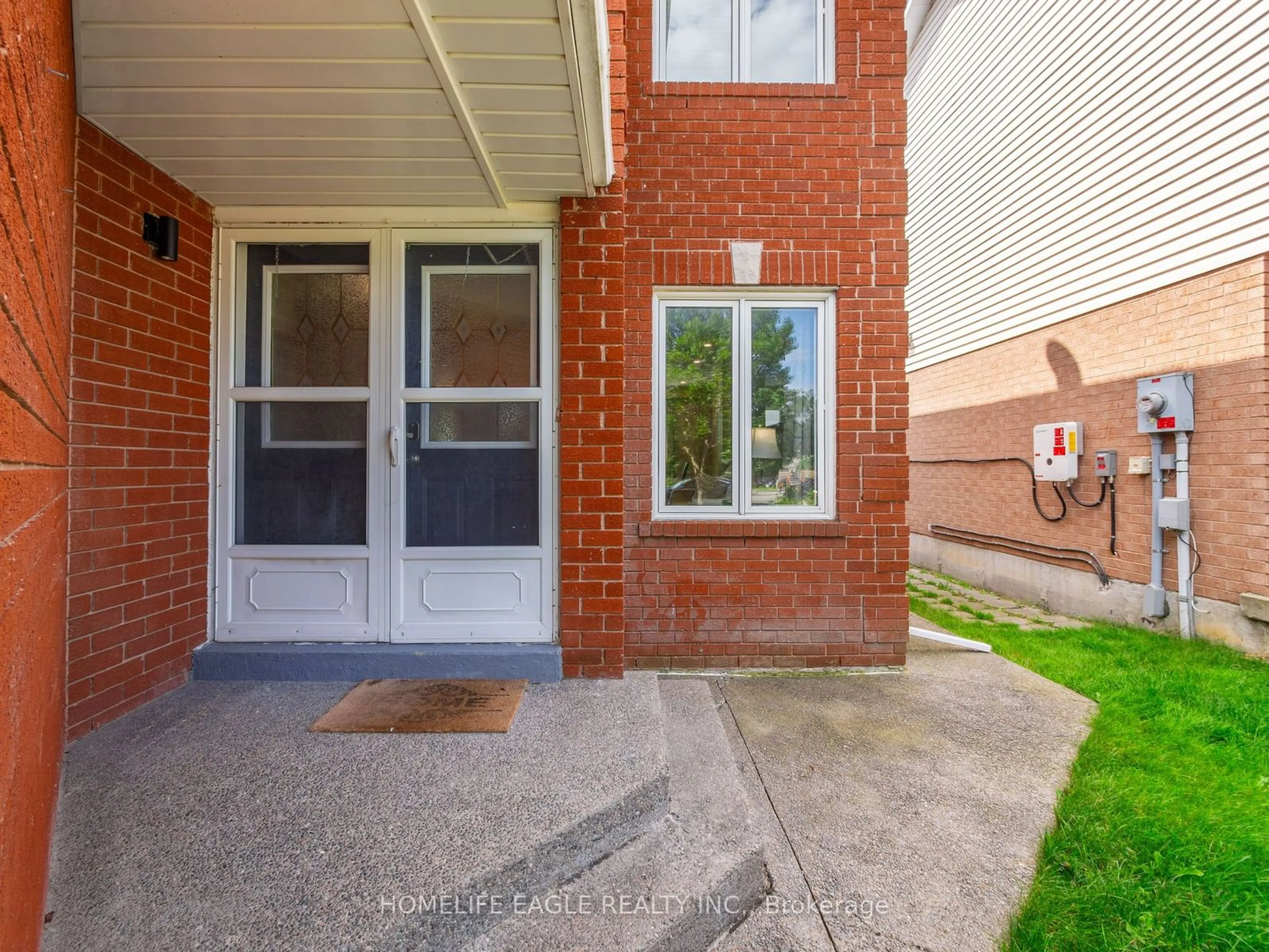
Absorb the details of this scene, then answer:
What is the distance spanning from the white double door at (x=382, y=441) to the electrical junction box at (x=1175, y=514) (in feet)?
16.8

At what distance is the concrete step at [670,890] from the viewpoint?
158cm

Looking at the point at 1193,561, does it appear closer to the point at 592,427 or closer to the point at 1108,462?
the point at 1108,462

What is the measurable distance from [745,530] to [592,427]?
123cm

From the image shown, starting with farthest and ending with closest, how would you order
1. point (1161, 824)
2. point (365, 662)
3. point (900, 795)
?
point (365, 662)
point (900, 795)
point (1161, 824)

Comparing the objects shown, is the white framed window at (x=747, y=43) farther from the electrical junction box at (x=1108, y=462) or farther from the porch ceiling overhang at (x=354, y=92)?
the electrical junction box at (x=1108, y=462)

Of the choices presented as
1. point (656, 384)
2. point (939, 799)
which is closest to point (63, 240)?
point (656, 384)

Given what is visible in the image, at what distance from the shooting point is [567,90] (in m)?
2.25

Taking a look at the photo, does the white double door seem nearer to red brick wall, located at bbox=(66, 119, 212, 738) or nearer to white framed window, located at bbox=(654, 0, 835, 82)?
red brick wall, located at bbox=(66, 119, 212, 738)

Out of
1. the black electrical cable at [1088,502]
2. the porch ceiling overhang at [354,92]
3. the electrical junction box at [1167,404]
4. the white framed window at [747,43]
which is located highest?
→ the white framed window at [747,43]

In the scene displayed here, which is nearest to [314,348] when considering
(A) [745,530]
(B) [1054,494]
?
(A) [745,530]

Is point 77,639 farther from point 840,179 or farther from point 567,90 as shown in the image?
point 840,179

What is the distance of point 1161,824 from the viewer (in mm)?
2176

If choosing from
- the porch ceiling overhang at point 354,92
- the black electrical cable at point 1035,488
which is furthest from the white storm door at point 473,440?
the black electrical cable at point 1035,488

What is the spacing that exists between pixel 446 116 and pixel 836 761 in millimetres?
3314
